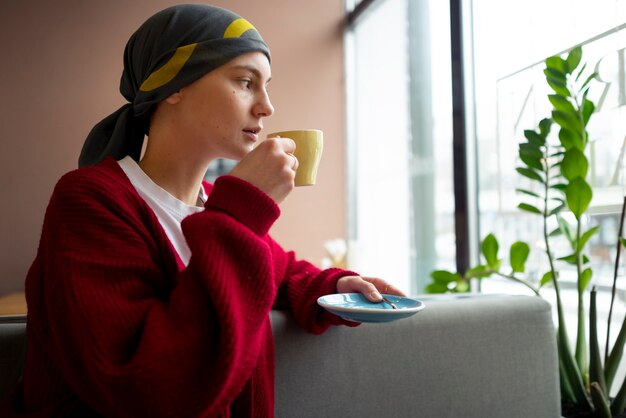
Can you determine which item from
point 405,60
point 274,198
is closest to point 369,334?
point 274,198

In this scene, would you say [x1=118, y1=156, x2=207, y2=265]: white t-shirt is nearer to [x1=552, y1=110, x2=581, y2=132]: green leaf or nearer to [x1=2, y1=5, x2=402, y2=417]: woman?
[x1=2, y1=5, x2=402, y2=417]: woman

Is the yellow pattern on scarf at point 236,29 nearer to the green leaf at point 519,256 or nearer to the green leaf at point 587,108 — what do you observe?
the green leaf at point 587,108

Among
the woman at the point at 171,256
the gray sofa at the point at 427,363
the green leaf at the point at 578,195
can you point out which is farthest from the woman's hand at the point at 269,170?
the green leaf at the point at 578,195

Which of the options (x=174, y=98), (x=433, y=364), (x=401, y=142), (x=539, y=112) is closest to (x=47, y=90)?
(x=401, y=142)

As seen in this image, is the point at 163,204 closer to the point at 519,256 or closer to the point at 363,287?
the point at 363,287

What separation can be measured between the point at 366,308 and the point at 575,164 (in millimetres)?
887

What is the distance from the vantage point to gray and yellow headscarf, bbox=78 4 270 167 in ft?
2.93

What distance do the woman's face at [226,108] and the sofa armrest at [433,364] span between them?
35cm

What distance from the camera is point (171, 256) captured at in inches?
32.7

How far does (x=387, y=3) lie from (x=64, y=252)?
3132 mm

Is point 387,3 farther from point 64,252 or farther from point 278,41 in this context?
point 64,252

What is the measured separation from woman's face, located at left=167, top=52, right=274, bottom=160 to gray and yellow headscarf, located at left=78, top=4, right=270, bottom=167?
18 millimetres

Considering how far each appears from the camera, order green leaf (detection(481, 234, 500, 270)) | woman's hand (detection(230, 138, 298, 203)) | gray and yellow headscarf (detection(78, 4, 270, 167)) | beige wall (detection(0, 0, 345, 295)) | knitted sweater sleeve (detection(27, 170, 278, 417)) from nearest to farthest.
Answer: knitted sweater sleeve (detection(27, 170, 278, 417)), woman's hand (detection(230, 138, 298, 203)), gray and yellow headscarf (detection(78, 4, 270, 167)), green leaf (detection(481, 234, 500, 270)), beige wall (detection(0, 0, 345, 295))

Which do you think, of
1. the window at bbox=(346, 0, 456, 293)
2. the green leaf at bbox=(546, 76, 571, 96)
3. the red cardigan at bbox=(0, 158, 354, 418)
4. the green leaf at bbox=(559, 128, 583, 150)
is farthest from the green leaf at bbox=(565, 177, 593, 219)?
the window at bbox=(346, 0, 456, 293)
